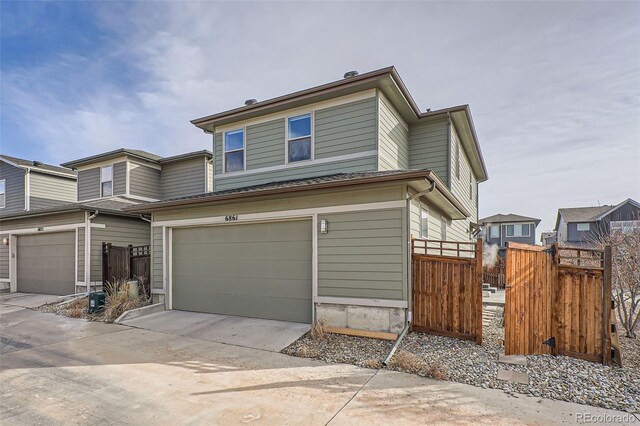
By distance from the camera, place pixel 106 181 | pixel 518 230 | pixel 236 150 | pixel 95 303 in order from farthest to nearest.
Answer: pixel 518 230
pixel 106 181
pixel 236 150
pixel 95 303

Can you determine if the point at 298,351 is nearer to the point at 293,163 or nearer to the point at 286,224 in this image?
the point at 286,224

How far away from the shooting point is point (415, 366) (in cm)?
461

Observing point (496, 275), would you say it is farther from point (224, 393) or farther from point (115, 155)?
point (115, 155)

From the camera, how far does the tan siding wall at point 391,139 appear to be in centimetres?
812

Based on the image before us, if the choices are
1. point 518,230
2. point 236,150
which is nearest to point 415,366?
point 236,150

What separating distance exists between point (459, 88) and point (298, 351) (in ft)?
28.7

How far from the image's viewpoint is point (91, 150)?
15547mm

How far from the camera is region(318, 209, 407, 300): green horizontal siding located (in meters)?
6.01

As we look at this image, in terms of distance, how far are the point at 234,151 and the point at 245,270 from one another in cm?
397

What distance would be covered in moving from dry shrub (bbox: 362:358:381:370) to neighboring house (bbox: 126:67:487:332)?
45.1 inches

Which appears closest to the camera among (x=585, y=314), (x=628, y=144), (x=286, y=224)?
(x=585, y=314)

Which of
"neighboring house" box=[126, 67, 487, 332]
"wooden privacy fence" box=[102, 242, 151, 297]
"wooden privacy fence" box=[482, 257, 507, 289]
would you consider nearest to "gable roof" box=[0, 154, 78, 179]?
"wooden privacy fence" box=[102, 242, 151, 297]

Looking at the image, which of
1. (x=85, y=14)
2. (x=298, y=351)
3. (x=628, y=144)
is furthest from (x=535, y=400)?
(x=85, y=14)

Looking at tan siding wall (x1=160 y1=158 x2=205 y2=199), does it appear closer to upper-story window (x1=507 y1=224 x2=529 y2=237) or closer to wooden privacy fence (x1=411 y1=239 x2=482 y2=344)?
wooden privacy fence (x1=411 y1=239 x2=482 y2=344)
